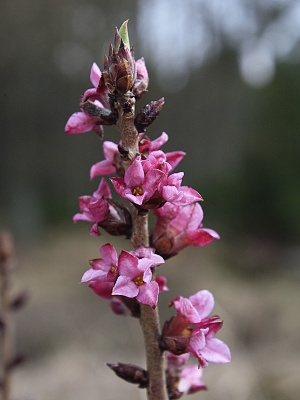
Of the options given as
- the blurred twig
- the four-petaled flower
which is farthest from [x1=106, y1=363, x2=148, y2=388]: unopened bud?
the blurred twig

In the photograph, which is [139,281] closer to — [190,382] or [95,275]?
[95,275]

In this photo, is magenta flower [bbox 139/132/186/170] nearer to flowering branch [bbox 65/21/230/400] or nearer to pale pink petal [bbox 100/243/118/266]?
flowering branch [bbox 65/21/230/400]

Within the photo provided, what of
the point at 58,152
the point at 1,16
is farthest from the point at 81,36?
the point at 58,152

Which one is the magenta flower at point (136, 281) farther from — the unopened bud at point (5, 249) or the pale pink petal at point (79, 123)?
the unopened bud at point (5, 249)

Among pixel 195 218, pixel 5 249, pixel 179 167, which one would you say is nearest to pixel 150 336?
pixel 195 218

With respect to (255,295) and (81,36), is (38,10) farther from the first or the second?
(255,295)

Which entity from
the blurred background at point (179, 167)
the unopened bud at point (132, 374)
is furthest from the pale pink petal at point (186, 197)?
the blurred background at point (179, 167)

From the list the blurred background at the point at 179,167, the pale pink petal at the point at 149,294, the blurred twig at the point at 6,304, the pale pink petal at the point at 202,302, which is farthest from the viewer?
the blurred background at the point at 179,167
